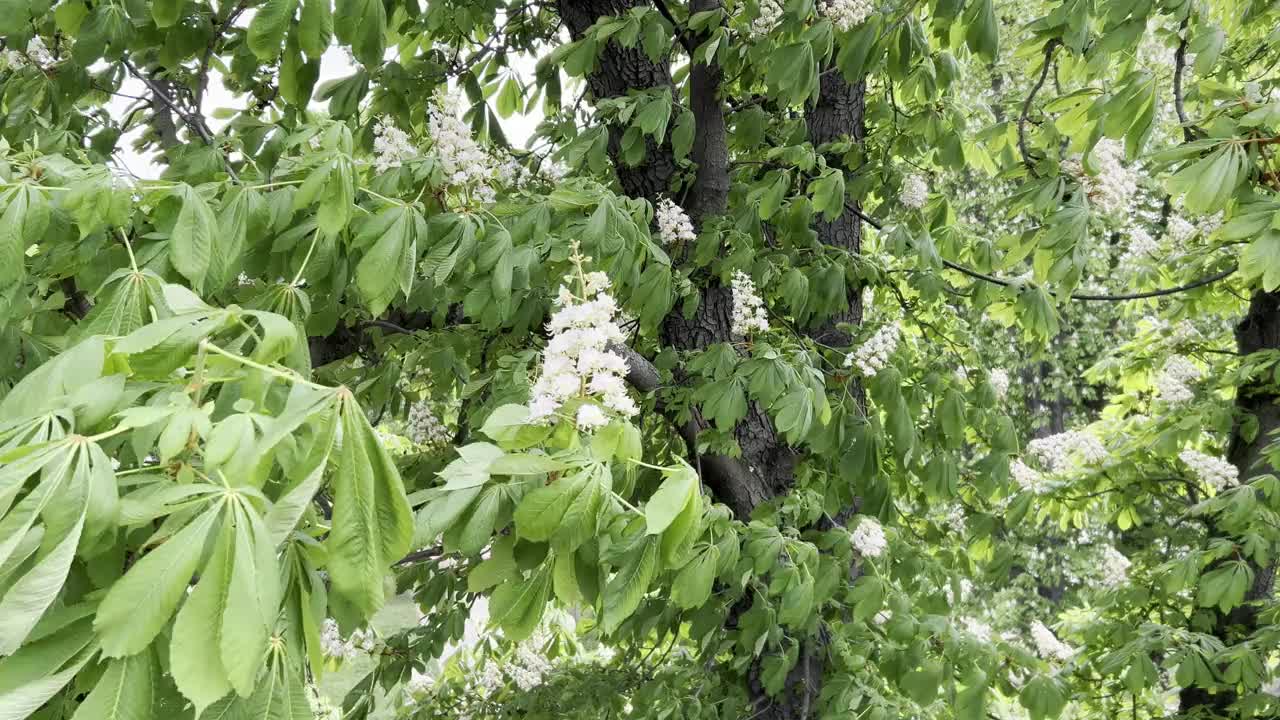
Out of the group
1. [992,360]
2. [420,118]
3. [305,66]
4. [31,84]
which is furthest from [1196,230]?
[992,360]

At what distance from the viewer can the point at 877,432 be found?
3.00 m

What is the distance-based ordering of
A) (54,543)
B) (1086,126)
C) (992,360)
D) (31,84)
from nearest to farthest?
(54,543) → (1086,126) → (31,84) → (992,360)

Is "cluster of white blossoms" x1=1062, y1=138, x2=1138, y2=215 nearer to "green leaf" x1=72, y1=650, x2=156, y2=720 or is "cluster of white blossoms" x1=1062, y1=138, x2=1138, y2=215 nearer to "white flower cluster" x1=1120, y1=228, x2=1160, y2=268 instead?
"white flower cluster" x1=1120, y1=228, x2=1160, y2=268

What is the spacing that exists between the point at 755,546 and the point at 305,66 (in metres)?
1.59

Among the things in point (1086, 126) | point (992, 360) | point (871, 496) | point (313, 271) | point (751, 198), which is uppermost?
point (1086, 126)

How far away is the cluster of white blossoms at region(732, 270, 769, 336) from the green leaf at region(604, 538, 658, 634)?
5.27 feet

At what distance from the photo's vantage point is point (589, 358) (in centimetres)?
132

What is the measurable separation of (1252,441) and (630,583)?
14.4 ft

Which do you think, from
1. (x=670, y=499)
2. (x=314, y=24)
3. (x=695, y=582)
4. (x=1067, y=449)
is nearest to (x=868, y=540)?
(x=695, y=582)

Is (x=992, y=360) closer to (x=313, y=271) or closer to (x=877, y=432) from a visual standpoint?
(x=877, y=432)

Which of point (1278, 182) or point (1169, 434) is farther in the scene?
point (1169, 434)

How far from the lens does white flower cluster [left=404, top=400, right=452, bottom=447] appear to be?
328 centimetres

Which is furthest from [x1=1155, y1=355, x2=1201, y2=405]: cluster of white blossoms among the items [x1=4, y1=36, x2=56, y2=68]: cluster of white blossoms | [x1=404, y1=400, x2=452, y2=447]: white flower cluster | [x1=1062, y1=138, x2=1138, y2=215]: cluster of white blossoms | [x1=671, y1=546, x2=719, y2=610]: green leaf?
[x1=4, y1=36, x2=56, y2=68]: cluster of white blossoms

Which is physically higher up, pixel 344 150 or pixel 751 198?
pixel 344 150
